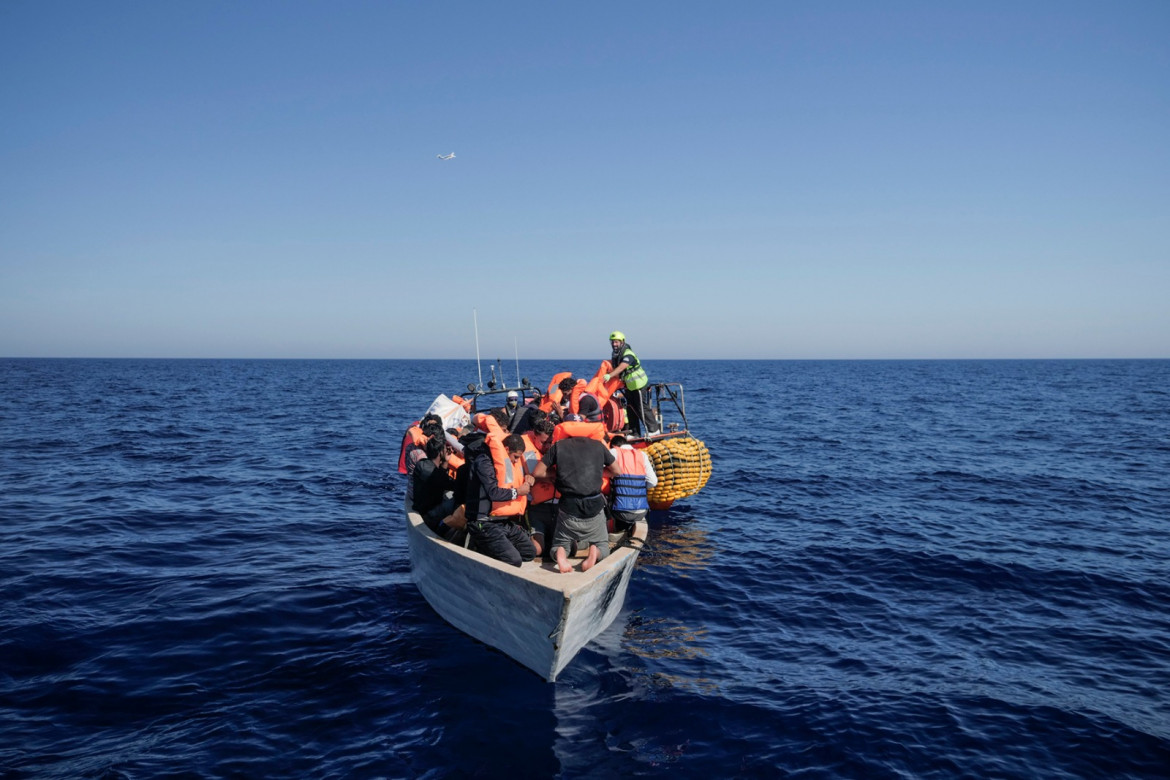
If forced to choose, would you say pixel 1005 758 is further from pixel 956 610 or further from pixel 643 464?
pixel 643 464

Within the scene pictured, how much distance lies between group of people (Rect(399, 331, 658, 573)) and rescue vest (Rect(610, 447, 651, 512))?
0.01m

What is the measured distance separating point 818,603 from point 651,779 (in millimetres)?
5238

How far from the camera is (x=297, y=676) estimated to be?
7.61 m

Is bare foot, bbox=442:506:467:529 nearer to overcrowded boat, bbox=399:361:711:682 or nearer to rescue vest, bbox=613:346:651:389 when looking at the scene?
overcrowded boat, bbox=399:361:711:682

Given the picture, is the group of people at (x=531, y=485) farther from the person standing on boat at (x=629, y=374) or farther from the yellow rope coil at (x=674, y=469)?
the yellow rope coil at (x=674, y=469)

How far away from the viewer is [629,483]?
30.3 feet

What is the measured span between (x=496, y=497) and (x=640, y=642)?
9.72 ft

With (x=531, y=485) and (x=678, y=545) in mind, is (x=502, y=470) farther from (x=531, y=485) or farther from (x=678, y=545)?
(x=678, y=545)

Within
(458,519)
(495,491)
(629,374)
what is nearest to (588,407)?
(495,491)

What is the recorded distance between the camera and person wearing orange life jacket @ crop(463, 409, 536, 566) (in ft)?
25.1

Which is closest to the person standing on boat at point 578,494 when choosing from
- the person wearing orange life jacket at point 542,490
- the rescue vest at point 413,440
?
the person wearing orange life jacket at point 542,490

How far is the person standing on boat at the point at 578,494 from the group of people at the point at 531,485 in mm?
11

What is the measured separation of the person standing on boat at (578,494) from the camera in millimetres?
7598

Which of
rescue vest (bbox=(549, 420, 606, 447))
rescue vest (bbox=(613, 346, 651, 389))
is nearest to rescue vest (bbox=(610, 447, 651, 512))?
rescue vest (bbox=(549, 420, 606, 447))
